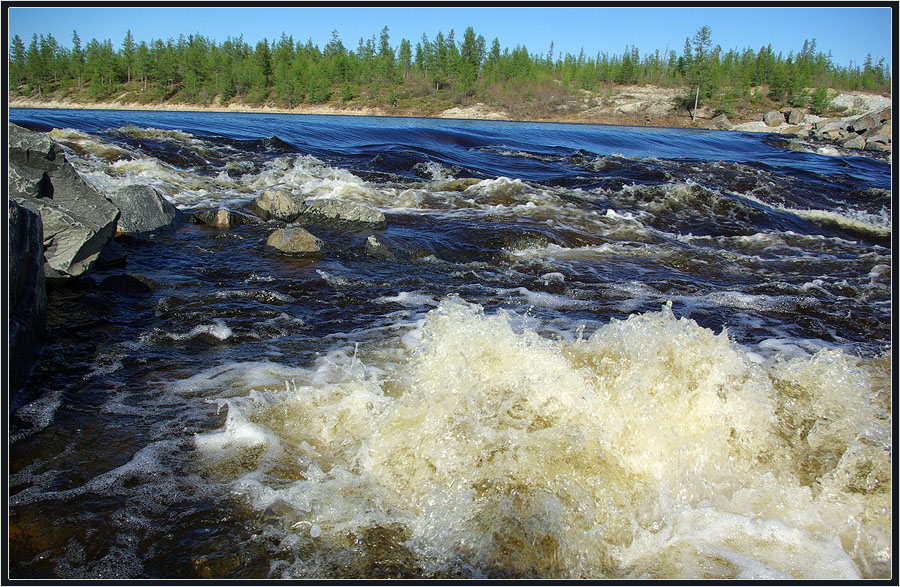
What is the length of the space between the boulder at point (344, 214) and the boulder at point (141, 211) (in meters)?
2.01

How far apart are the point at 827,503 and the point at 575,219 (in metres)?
7.96

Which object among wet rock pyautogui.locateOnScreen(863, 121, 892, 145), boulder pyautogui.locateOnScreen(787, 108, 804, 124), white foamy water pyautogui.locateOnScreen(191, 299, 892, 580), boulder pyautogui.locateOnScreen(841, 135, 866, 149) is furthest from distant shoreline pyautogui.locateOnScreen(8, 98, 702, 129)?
white foamy water pyautogui.locateOnScreen(191, 299, 892, 580)

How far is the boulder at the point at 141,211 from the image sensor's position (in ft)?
23.8

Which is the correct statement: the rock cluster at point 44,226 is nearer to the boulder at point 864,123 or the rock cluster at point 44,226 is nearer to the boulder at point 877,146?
the boulder at point 877,146

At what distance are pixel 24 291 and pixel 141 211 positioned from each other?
4304 millimetres

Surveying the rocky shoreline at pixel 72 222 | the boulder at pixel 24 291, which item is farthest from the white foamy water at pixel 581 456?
the rocky shoreline at pixel 72 222

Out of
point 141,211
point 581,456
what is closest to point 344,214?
point 141,211

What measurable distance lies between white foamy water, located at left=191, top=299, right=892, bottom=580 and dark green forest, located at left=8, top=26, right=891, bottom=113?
69.9m

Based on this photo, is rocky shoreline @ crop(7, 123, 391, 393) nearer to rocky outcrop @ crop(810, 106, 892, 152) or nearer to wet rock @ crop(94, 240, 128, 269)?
wet rock @ crop(94, 240, 128, 269)

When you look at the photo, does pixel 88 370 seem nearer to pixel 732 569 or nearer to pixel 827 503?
pixel 732 569

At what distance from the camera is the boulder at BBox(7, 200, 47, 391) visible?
10.9 ft

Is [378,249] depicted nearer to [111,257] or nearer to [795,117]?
[111,257]

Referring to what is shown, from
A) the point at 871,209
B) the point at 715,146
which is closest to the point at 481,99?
the point at 715,146

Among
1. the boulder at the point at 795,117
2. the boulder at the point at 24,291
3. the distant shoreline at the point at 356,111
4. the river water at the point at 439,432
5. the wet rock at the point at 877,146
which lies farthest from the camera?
the distant shoreline at the point at 356,111
